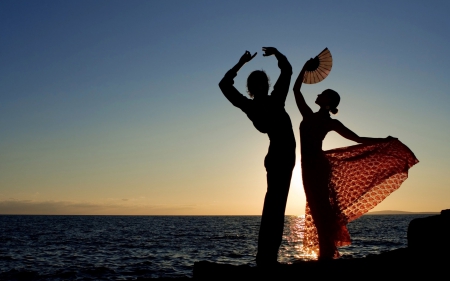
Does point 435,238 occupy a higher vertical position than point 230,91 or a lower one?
lower

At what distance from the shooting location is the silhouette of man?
4633mm

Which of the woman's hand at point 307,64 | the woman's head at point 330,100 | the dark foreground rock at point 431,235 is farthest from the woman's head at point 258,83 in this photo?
the dark foreground rock at point 431,235

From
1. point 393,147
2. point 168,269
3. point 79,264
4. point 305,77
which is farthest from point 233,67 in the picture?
point 79,264

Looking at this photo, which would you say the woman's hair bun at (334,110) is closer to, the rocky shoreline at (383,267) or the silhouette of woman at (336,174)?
the silhouette of woman at (336,174)

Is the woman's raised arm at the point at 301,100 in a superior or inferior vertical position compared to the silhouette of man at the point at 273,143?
superior

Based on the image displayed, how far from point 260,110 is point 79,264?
2101 cm

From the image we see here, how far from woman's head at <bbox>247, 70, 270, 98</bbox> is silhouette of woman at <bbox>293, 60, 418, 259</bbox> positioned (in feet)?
3.92

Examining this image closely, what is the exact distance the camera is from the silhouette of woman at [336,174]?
615cm

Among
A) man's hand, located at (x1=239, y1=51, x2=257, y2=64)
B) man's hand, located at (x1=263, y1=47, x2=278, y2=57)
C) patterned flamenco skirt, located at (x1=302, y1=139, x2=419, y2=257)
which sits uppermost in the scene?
man's hand, located at (x1=263, y1=47, x2=278, y2=57)

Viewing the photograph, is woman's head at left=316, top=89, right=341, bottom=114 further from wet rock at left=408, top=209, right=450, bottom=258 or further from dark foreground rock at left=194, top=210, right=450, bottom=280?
dark foreground rock at left=194, top=210, right=450, bottom=280

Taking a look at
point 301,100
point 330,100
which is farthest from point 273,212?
point 330,100

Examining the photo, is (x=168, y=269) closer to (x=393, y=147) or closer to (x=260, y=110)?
(x=393, y=147)

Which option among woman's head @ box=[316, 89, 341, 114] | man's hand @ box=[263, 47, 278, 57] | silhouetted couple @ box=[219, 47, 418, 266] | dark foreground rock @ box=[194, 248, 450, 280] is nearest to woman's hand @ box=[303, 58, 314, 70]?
silhouetted couple @ box=[219, 47, 418, 266]

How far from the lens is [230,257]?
24.7 m
